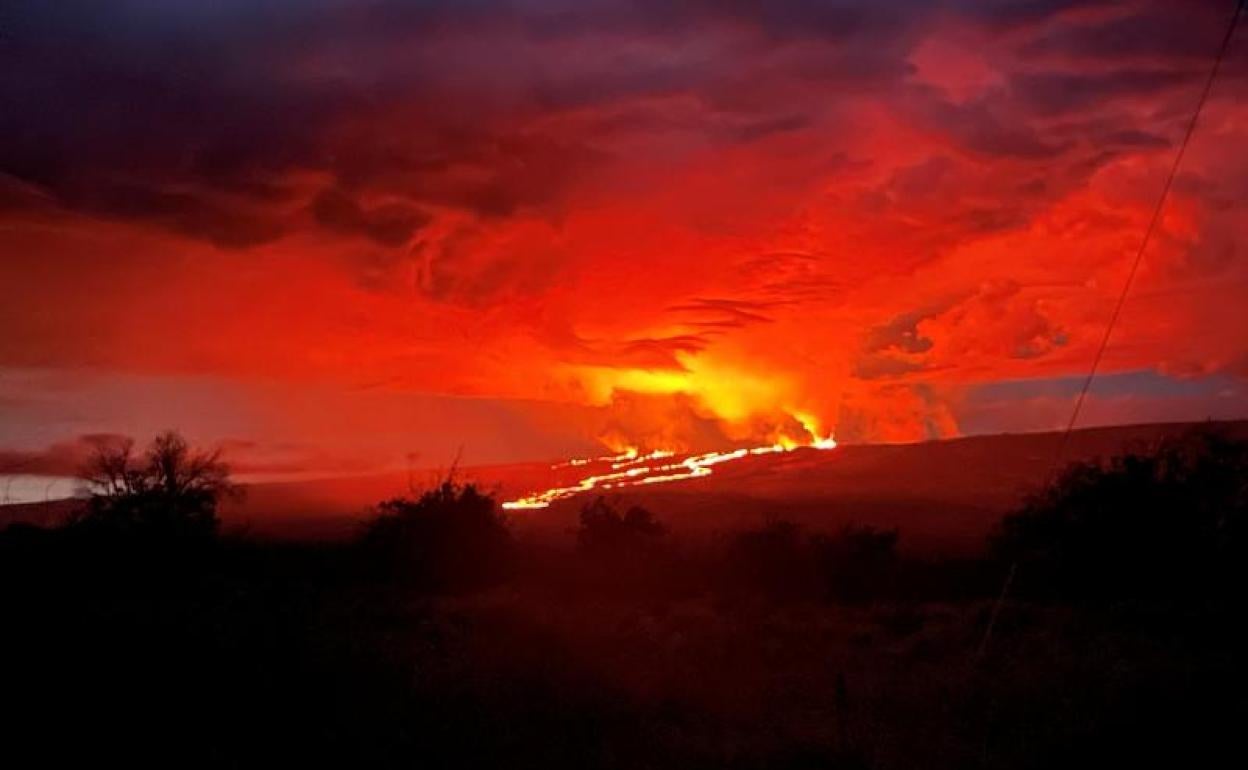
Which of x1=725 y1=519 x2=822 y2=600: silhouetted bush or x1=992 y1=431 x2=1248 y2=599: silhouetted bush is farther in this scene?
x1=725 y1=519 x2=822 y2=600: silhouetted bush

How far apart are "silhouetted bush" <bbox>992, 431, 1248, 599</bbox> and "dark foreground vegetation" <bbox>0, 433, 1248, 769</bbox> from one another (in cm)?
10

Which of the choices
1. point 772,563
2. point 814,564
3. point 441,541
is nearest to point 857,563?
point 814,564

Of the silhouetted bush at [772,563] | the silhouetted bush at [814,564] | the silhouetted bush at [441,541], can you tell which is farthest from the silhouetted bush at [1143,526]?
the silhouetted bush at [441,541]

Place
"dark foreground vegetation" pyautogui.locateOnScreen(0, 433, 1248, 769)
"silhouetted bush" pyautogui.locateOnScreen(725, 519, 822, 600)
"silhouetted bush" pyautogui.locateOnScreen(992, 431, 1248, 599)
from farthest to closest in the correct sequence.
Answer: "silhouetted bush" pyautogui.locateOnScreen(725, 519, 822, 600), "silhouetted bush" pyautogui.locateOnScreen(992, 431, 1248, 599), "dark foreground vegetation" pyautogui.locateOnScreen(0, 433, 1248, 769)

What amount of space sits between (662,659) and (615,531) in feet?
118

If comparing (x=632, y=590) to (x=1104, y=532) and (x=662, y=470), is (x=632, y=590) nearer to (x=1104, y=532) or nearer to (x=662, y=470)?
(x=1104, y=532)

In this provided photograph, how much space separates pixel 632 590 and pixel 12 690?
3666cm

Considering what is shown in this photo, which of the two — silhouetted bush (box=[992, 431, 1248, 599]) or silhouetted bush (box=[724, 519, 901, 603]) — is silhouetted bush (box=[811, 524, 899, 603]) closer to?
silhouetted bush (box=[724, 519, 901, 603])

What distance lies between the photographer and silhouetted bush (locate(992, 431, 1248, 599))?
135 feet

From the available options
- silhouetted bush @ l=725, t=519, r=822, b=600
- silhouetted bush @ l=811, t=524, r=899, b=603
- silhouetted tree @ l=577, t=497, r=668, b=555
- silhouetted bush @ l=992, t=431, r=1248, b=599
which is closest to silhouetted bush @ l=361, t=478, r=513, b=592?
silhouetted tree @ l=577, t=497, r=668, b=555

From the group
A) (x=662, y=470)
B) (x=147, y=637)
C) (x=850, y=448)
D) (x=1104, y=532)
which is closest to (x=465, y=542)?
(x=1104, y=532)

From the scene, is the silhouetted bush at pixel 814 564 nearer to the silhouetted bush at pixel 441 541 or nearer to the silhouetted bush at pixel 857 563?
the silhouetted bush at pixel 857 563

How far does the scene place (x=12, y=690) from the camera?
14.2 m

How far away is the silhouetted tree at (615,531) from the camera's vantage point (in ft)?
188
